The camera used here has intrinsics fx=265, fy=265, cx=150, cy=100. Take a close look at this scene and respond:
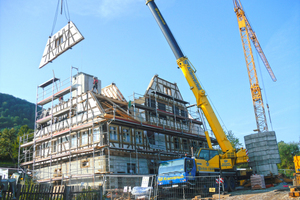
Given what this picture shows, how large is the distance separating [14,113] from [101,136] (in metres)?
72.7

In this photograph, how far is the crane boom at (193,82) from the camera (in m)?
20.4

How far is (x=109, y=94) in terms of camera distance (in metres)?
28.8

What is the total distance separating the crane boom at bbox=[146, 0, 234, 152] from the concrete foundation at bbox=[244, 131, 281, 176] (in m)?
7.42

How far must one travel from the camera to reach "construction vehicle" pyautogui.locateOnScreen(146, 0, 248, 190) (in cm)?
1827

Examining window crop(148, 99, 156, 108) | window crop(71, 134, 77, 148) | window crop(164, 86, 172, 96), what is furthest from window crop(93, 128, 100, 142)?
window crop(164, 86, 172, 96)

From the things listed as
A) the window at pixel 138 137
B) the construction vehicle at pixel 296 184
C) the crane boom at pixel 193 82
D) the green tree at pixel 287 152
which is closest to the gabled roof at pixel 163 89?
the window at pixel 138 137

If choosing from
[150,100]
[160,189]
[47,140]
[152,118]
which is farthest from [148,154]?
[47,140]

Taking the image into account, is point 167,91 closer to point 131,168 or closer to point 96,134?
point 131,168

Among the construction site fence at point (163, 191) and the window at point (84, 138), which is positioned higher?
the window at point (84, 138)

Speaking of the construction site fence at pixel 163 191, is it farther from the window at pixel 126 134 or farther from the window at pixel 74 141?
A: the window at pixel 74 141

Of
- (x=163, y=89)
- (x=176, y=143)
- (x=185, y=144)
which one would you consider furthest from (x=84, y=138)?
(x=163, y=89)

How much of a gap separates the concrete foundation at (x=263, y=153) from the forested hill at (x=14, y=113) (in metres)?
63.9

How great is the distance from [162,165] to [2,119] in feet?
233

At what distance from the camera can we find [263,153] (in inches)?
1031
